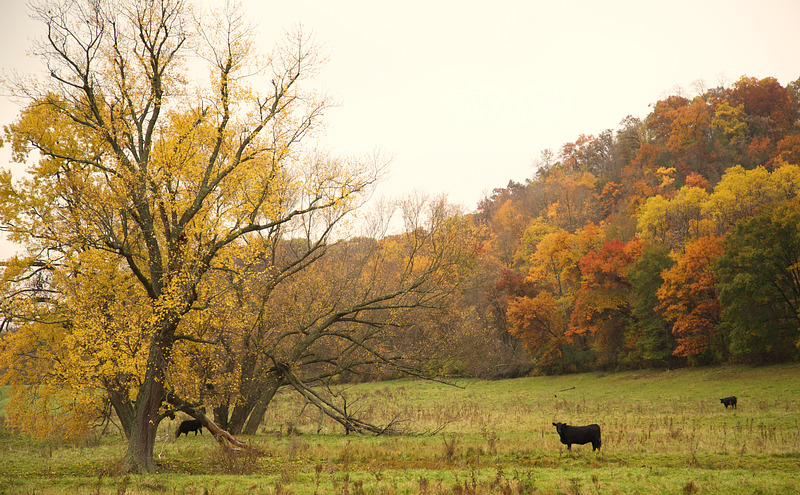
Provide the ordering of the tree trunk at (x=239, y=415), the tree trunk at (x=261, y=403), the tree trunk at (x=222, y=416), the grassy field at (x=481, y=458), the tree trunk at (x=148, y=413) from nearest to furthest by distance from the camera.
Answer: the grassy field at (x=481, y=458)
the tree trunk at (x=148, y=413)
the tree trunk at (x=261, y=403)
the tree trunk at (x=239, y=415)
the tree trunk at (x=222, y=416)

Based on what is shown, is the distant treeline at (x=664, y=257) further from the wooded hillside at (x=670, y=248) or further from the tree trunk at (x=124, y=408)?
the tree trunk at (x=124, y=408)

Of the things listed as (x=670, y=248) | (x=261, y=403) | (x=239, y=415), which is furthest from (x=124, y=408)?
(x=670, y=248)

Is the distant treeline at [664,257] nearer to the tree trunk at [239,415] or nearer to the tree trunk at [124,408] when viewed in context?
the tree trunk at [239,415]

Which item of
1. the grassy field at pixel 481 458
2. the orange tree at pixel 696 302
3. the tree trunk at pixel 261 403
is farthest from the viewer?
the orange tree at pixel 696 302

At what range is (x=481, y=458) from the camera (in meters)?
14.1

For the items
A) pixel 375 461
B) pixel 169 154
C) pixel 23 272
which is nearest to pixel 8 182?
pixel 23 272

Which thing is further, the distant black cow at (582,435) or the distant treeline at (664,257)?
the distant treeline at (664,257)

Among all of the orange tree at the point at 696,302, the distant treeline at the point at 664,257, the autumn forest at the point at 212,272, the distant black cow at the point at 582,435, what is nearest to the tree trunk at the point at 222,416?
the autumn forest at the point at 212,272

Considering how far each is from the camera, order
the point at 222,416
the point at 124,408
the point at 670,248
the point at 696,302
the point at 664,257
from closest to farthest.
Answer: the point at 124,408, the point at 222,416, the point at 696,302, the point at 664,257, the point at 670,248

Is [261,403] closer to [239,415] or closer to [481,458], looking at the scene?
[239,415]

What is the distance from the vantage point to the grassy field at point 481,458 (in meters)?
10.1

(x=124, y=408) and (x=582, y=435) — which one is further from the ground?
(x=124, y=408)

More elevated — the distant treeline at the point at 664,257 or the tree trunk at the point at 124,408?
the distant treeline at the point at 664,257

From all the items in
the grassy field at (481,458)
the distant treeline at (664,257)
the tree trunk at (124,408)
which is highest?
the distant treeline at (664,257)
